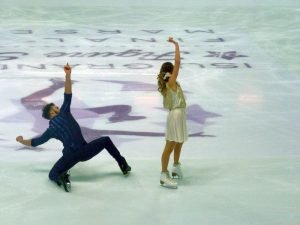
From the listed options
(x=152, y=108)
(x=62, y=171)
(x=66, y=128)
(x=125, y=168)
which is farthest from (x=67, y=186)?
(x=152, y=108)

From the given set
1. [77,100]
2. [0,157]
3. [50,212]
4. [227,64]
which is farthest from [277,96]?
[50,212]

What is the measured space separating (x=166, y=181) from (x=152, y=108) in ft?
10.1

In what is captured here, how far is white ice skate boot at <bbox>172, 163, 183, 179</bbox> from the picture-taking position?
24.0 feet

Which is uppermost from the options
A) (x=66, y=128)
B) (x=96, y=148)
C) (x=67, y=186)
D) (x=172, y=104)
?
(x=172, y=104)

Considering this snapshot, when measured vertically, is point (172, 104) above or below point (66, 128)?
above

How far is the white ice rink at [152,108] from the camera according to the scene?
265 inches

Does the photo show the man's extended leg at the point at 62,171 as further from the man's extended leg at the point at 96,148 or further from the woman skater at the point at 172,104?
the woman skater at the point at 172,104

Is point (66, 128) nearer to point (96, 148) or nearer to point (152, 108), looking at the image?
point (96, 148)

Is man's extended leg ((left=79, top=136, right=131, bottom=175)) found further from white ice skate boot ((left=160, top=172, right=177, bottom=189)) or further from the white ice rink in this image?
white ice skate boot ((left=160, top=172, right=177, bottom=189))

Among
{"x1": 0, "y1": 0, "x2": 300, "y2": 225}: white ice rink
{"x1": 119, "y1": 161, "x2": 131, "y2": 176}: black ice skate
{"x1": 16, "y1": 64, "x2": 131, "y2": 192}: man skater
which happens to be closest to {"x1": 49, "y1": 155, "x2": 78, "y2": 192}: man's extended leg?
{"x1": 16, "y1": 64, "x2": 131, "y2": 192}: man skater

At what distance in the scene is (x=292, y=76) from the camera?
38.8 ft

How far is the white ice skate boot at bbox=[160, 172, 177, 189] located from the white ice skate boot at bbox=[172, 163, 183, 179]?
20 centimetres

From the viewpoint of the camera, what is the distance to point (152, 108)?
10.1m

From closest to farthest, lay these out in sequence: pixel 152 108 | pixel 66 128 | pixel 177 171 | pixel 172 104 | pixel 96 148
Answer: pixel 172 104 → pixel 66 128 → pixel 96 148 → pixel 177 171 → pixel 152 108
